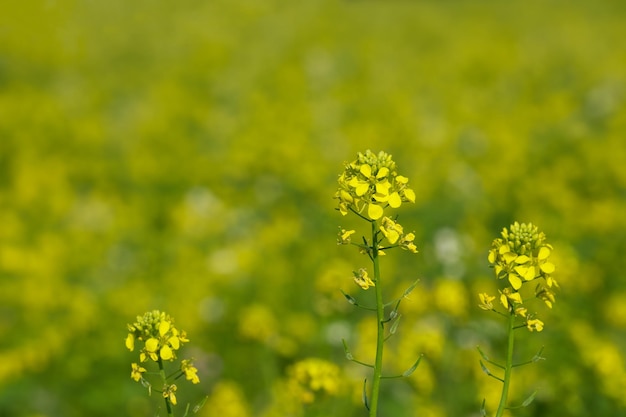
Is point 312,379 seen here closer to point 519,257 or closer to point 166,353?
point 166,353

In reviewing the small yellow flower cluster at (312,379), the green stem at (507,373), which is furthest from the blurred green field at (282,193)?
the green stem at (507,373)

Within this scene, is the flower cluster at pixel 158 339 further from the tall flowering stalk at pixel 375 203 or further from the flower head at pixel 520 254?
the flower head at pixel 520 254

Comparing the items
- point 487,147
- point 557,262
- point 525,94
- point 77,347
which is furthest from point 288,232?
point 525,94

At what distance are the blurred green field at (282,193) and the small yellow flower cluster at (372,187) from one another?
0.97 meters

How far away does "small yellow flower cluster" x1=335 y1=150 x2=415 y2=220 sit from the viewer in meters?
1.62

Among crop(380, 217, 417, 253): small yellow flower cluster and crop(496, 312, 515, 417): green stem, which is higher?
crop(380, 217, 417, 253): small yellow flower cluster

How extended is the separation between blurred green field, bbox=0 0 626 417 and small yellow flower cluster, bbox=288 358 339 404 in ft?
0.46

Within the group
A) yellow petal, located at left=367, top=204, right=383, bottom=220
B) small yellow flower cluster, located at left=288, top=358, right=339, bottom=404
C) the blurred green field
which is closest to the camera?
yellow petal, located at left=367, top=204, right=383, bottom=220

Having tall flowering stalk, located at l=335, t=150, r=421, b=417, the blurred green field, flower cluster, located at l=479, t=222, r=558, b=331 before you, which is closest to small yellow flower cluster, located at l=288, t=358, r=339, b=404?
the blurred green field

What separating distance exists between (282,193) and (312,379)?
4.51 metres

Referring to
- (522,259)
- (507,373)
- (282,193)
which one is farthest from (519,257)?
(282,193)

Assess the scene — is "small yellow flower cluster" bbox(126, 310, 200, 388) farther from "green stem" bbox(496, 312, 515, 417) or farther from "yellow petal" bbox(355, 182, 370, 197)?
"green stem" bbox(496, 312, 515, 417)

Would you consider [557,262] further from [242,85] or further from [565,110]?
[242,85]

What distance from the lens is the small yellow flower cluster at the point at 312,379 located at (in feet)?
7.55
